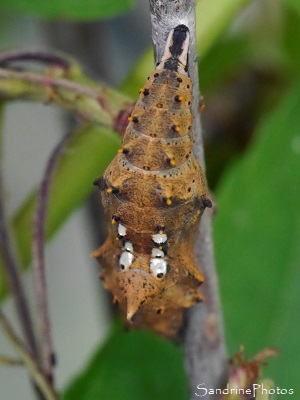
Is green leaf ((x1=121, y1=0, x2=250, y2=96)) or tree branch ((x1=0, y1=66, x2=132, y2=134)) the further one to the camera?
green leaf ((x1=121, y1=0, x2=250, y2=96))

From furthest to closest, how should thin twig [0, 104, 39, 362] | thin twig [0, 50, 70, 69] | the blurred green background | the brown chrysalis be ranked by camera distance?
1. the blurred green background
2. thin twig [0, 104, 39, 362]
3. thin twig [0, 50, 70, 69]
4. the brown chrysalis

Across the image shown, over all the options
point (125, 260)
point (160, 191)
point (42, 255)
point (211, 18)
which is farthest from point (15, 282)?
point (211, 18)

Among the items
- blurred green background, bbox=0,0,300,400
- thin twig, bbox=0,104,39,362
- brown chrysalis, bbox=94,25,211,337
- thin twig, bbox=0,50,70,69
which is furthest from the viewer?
blurred green background, bbox=0,0,300,400

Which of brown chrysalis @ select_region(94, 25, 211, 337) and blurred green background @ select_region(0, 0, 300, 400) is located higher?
brown chrysalis @ select_region(94, 25, 211, 337)

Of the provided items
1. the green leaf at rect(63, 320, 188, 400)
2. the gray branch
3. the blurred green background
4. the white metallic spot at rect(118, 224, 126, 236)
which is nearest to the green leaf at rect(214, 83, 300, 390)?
Answer: the blurred green background

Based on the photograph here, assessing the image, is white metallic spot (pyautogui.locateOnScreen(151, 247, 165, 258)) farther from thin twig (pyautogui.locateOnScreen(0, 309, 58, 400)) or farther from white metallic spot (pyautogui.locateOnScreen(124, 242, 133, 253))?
thin twig (pyautogui.locateOnScreen(0, 309, 58, 400))

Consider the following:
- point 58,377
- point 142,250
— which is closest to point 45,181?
point 142,250

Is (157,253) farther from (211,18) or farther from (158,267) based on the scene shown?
(211,18)
